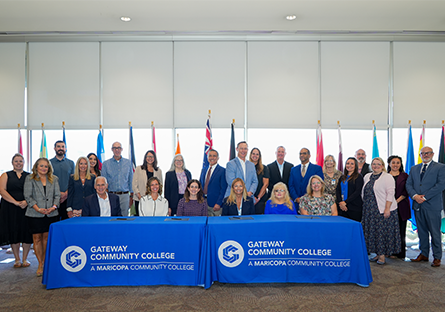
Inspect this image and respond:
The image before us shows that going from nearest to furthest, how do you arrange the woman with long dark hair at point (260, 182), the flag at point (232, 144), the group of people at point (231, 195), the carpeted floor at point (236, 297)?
the carpeted floor at point (236, 297) < the group of people at point (231, 195) < the woman with long dark hair at point (260, 182) < the flag at point (232, 144)

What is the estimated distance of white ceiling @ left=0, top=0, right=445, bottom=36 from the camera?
5.06m

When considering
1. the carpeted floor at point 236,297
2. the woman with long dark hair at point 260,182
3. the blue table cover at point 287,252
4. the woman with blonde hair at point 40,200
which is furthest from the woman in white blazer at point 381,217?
the woman with blonde hair at point 40,200

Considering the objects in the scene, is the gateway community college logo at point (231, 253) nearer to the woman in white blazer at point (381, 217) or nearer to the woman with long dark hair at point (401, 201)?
the woman in white blazer at point (381, 217)

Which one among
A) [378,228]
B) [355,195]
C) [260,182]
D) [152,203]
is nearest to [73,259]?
[152,203]

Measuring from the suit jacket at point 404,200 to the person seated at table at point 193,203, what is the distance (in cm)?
272

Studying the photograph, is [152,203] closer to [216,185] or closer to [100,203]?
[100,203]

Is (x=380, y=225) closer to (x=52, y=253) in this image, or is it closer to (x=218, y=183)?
(x=218, y=183)

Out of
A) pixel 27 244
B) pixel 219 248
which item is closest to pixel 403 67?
pixel 219 248

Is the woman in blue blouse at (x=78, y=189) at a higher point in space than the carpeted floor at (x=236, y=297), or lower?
higher

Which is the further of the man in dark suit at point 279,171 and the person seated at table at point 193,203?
the man in dark suit at point 279,171

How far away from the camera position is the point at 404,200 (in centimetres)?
452

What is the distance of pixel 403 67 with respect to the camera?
6.79 metres

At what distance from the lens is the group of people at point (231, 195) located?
3.95 meters

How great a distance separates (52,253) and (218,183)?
2221mm
